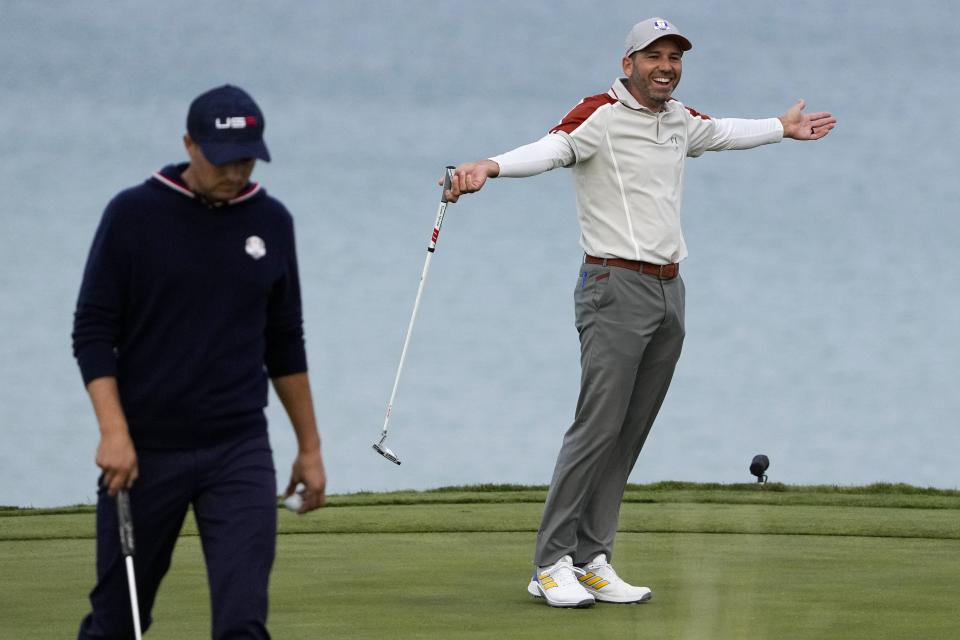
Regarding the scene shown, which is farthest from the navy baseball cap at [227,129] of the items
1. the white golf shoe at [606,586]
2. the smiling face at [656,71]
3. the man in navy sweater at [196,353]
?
the white golf shoe at [606,586]

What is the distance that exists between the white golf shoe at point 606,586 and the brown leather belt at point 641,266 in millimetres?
1102

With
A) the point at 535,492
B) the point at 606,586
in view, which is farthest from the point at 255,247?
the point at 535,492

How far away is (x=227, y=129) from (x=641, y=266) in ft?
8.17

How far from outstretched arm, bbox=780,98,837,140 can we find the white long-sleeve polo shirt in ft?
3.25

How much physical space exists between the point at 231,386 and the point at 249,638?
0.59 m

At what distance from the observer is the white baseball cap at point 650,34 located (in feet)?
19.6

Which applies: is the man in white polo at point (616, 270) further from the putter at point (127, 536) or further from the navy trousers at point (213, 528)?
the putter at point (127, 536)

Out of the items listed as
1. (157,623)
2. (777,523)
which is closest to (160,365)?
(157,623)

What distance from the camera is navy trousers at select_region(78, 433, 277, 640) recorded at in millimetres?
3783

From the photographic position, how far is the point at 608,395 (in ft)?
19.6

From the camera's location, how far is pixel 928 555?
305 inches

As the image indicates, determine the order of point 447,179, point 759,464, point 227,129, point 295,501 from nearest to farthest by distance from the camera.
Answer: point 227,129
point 295,501
point 447,179
point 759,464

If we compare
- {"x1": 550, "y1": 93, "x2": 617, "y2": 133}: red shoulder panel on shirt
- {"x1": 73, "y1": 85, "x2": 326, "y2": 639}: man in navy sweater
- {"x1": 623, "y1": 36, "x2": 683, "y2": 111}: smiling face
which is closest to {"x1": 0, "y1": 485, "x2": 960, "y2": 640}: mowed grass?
{"x1": 73, "y1": 85, "x2": 326, "y2": 639}: man in navy sweater

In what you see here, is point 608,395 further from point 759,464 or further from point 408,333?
point 759,464
